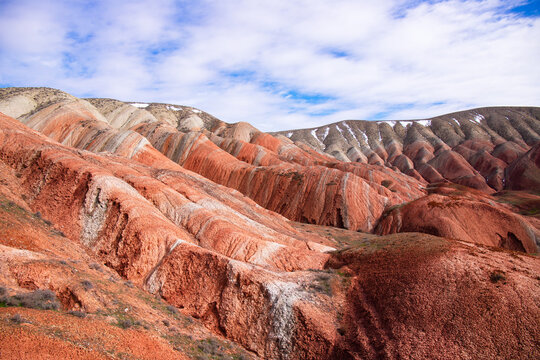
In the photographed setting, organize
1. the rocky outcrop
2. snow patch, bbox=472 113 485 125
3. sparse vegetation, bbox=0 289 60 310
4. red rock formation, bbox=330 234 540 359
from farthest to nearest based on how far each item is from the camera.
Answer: snow patch, bbox=472 113 485 125 → the rocky outcrop → red rock formation, bbox=330 234 540 359 → sparse vegetation, bbox=0 289 60 310

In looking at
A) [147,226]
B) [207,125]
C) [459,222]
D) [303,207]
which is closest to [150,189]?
[147,226]

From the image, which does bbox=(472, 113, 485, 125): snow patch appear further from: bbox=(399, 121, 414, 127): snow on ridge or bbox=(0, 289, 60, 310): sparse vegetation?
bbox=(0, 289, 60, 310): sparse vegetation

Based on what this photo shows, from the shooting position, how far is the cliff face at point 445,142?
90.4 meters

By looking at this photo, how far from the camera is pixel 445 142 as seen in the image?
11431 centimetres

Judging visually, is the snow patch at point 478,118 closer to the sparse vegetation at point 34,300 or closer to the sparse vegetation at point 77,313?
the sparse vegetation at point 77,313

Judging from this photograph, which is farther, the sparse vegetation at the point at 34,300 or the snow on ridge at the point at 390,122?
the snow on ridge at the point at 390,122

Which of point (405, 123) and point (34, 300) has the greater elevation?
point (405, 123)

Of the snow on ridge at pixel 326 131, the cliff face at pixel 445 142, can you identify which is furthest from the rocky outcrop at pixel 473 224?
the snow on ridge at pixel 326 131

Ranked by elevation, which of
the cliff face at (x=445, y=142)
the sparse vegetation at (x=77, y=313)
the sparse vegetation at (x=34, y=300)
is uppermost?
the cliff face at (x=445, y=142)

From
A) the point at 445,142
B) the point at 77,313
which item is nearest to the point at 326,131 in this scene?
the point at 445,142

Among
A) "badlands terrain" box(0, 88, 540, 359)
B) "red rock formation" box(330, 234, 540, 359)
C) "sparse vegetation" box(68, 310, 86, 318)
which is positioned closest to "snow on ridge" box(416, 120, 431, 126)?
"badlands terrain" box(0, 88, 540, 359)

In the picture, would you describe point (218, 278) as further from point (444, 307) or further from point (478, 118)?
point (478, 118)

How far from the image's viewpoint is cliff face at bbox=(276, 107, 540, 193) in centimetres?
9044

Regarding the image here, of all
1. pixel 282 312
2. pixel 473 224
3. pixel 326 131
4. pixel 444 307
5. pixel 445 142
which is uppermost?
pixel 326 131
